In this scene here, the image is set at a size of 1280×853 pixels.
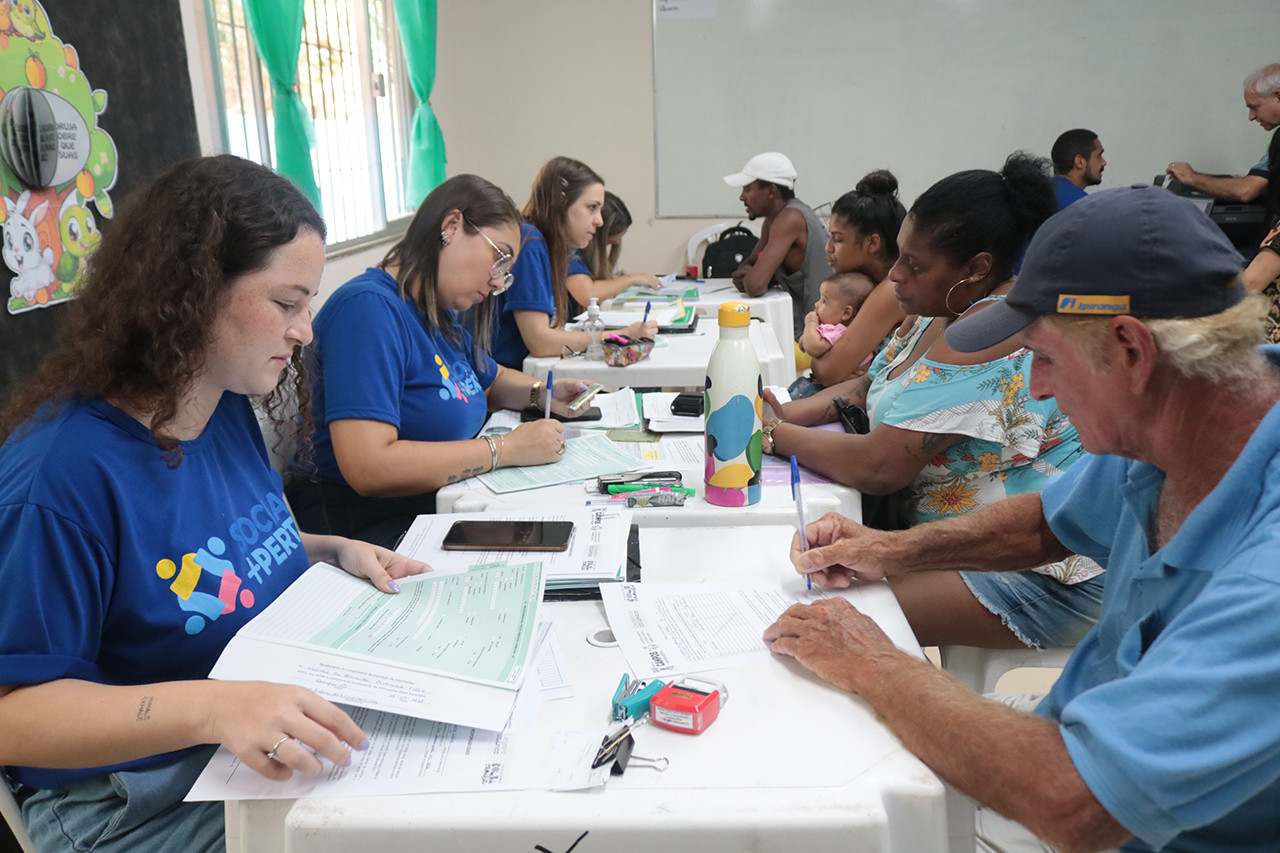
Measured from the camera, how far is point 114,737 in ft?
2.94

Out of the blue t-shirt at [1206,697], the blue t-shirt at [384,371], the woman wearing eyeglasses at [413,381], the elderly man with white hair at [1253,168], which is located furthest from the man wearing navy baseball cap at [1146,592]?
the elderly man with white hair at [1253,168]

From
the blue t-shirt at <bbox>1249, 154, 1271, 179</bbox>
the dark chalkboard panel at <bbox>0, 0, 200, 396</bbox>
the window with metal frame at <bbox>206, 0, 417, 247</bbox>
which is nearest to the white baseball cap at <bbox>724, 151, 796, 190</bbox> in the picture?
the window with metal frame at <bbox>206, 0, 417, 247</bbox>

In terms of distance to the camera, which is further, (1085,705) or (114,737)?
(114,737)

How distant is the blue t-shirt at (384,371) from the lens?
1745 millimetres

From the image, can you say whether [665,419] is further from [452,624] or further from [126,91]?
[126,91]

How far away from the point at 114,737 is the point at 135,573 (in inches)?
7.5

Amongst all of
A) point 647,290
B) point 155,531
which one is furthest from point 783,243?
point 155,531

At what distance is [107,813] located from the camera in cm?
98

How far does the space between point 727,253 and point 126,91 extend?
347 centimetres

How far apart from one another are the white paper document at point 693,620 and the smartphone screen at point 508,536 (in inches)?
6.8

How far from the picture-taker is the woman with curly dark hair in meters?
0.89

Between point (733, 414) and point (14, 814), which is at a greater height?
point (733, 414)

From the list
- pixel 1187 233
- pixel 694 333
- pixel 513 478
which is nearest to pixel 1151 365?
pixel 1187 233

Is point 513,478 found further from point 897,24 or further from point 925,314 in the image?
point 897,24
